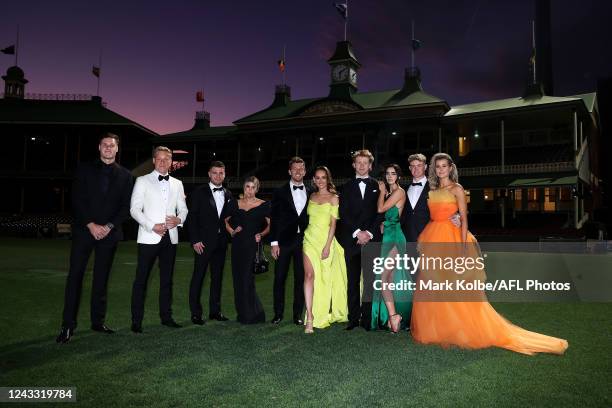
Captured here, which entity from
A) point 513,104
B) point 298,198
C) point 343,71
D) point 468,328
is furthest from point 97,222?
point 343,71

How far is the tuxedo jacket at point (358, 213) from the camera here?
5.69 meters

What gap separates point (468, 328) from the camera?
16.2 feet

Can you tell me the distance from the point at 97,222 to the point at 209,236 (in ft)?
4.90

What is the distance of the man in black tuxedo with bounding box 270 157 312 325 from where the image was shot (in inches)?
241

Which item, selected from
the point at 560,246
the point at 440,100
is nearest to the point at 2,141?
the point at 440,100

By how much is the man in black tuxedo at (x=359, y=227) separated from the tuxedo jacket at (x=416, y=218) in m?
0.39

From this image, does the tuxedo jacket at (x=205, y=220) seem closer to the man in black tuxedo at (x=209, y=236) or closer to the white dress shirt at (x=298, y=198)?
the man in black tuxedo at (x=209, y=236)

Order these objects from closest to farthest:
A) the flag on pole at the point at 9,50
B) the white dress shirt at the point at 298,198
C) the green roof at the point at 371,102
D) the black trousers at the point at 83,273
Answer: the black trousers at the point at 83,273 < the white dress shirt at the point at 298,198 < the green roof at the point at 371,102 < the flag on pole at the point at 9,50

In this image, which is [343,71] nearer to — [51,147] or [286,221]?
[51,147]

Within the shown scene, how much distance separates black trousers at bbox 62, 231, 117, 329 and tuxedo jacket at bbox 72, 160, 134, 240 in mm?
108

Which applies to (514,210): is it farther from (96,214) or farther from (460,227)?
(96,214)

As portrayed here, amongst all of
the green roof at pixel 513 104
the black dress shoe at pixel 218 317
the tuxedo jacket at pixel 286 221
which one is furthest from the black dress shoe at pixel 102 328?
the green roof at pixel 513 104

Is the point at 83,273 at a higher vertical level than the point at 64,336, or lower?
higher

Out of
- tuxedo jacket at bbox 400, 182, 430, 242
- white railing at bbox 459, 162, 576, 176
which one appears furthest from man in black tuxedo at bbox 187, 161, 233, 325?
white railing at bbox 459, 162, 576, 176
